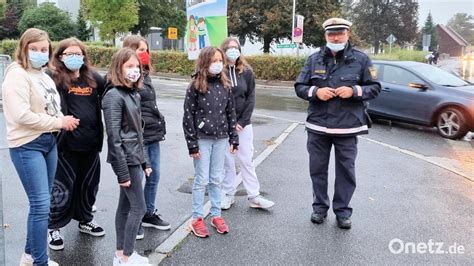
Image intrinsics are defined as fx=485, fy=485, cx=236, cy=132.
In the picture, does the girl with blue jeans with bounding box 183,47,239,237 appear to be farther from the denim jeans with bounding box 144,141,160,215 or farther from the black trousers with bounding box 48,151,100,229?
the black trousers with bounding box 48,151,100,229

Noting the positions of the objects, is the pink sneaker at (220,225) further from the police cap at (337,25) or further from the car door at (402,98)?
the car door at (402,98)

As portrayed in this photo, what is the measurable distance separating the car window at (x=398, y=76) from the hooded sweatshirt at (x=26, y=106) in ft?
29.5

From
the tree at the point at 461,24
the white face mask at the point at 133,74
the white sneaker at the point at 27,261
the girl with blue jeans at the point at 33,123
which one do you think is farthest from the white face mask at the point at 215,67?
the tree at the point at 461,24

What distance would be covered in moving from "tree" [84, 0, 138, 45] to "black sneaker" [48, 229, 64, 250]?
32.1 meters

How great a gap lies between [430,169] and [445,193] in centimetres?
133

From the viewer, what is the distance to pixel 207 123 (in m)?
4.50

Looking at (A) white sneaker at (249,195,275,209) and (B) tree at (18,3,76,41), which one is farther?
(B) tree at (18,3,76,41)

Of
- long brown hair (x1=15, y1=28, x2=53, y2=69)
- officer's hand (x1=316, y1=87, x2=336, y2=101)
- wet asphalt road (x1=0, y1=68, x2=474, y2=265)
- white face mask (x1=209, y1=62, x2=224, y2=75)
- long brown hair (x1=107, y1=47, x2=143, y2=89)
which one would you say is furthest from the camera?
officer's hand (x1=316, y1=87, x2=336, y2=101)

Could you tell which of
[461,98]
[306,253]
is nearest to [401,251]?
[306,253]

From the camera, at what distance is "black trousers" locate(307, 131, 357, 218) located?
4875 millimetres

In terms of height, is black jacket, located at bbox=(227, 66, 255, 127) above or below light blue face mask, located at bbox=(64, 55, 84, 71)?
below

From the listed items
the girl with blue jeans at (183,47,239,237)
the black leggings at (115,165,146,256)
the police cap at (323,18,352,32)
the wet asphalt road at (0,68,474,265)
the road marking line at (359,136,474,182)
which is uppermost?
the police cap at (323,18,352,32)

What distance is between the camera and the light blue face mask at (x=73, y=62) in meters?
3.99

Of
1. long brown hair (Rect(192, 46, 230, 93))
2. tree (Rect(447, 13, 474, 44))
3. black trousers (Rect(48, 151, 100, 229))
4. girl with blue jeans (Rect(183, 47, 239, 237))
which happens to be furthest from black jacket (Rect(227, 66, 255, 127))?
tree (Rect(447, 13, 474, 44))
